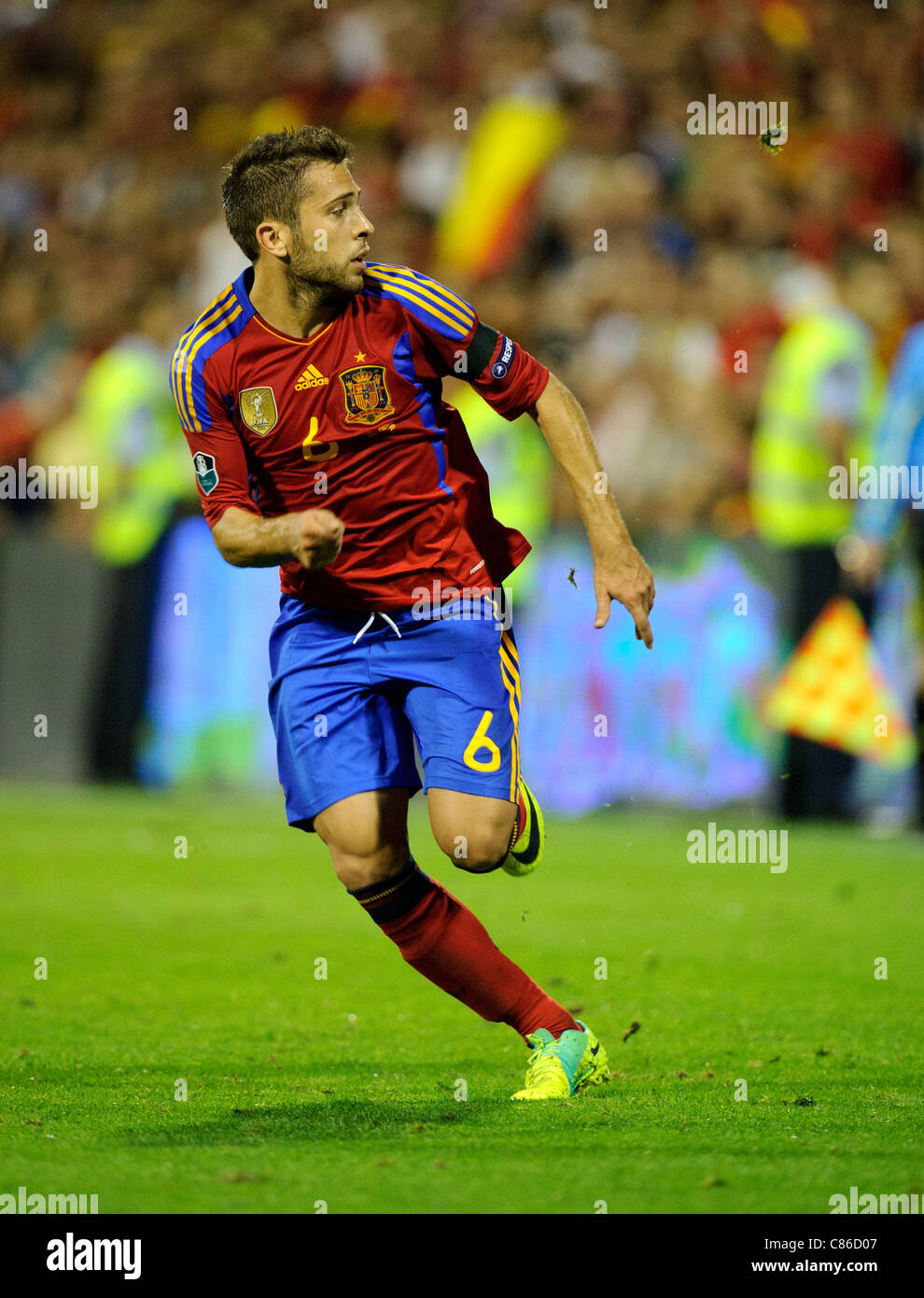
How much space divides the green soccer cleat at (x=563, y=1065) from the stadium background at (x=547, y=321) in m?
5.84

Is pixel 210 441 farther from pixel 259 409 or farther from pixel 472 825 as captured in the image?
pixel 472 825

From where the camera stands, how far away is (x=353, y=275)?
A: 470cm

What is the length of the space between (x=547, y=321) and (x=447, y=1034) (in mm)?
8678

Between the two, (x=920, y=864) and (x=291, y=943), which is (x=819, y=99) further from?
(x=291, y=943)

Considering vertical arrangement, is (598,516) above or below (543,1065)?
above

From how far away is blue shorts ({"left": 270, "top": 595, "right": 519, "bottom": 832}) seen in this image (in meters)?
4.72

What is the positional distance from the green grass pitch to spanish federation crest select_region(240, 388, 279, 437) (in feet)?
5.47

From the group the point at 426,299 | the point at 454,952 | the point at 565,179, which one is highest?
the point at 565,179

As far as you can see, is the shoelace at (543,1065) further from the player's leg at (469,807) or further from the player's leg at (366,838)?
the player's leg at (366,838)

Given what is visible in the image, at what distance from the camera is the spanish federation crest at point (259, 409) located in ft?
15.7

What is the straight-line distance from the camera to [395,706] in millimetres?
4918

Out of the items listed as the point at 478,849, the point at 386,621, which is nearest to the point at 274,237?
the point at 386,621

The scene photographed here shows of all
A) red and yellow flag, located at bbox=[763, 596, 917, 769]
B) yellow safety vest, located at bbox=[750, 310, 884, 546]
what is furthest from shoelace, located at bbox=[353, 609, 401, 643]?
yellow safety vest, located at bbox=[750, 310, 884, 546]
